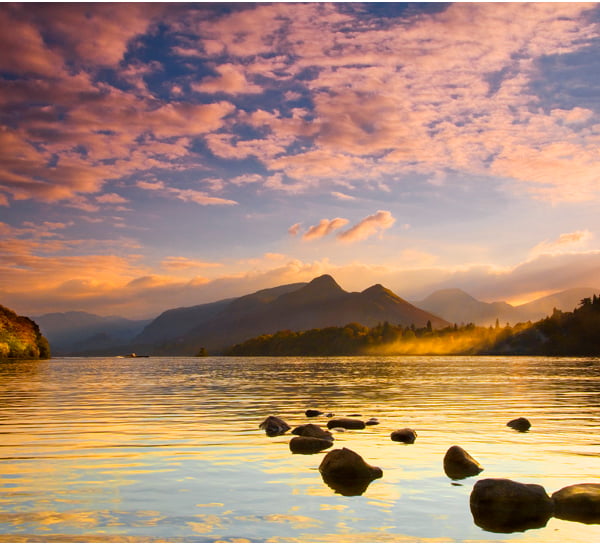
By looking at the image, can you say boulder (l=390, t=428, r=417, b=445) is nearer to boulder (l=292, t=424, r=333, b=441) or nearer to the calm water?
the calm water

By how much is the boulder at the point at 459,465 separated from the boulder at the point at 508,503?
16.3 feet

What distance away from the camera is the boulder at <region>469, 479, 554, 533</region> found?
61.3 feet

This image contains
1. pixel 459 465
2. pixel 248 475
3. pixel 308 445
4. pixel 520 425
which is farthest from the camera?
pixel 520 425

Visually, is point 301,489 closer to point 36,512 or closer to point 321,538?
point 321,538

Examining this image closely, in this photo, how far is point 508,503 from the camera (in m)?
19.2


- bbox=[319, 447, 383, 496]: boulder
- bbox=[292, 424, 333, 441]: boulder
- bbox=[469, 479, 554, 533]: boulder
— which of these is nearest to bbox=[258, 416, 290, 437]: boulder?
bbox=[292, 424, 333, 441]: boulder

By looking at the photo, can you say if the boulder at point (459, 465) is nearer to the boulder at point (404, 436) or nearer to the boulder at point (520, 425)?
the boulder at point (404, 436)

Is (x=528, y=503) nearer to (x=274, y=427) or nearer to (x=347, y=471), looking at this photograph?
(x=347, y=471)

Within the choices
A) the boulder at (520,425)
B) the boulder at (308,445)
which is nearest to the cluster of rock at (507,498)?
the boulder at (308,445)

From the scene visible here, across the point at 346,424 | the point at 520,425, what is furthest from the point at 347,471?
the point at 520,425

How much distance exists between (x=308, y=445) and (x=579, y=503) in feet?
49.3

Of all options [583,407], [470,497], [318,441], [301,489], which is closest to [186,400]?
[318,441]

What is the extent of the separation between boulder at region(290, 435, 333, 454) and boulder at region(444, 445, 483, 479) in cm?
775

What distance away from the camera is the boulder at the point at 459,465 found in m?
24.7
